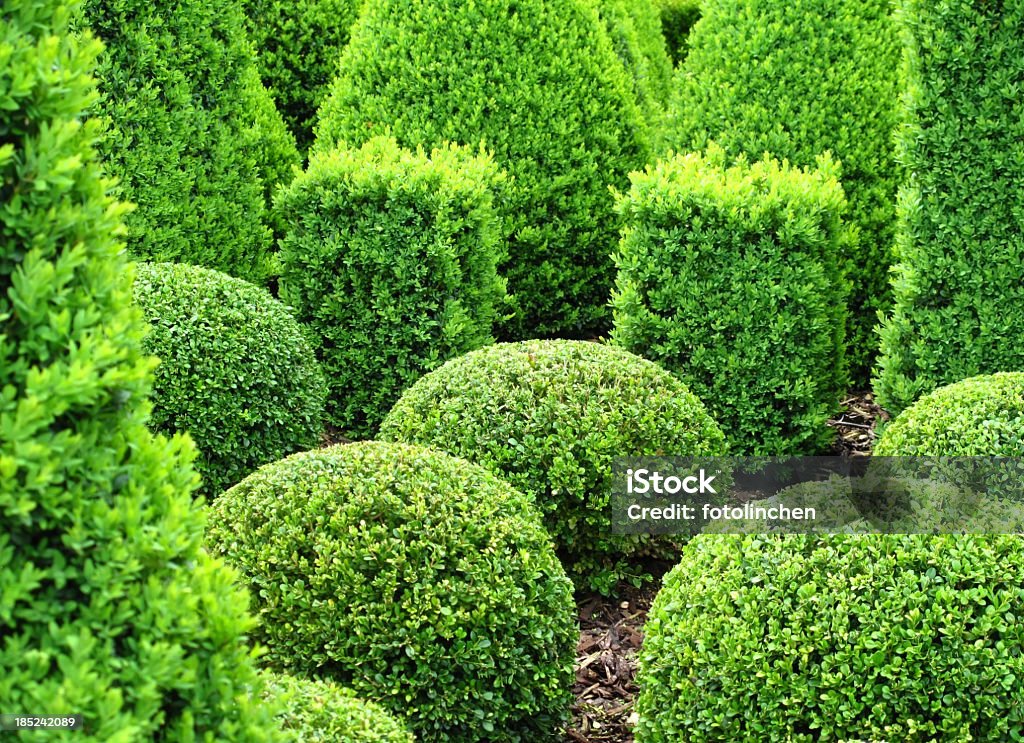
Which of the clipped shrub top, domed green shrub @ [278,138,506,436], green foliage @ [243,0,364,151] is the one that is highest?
green foliage @ [243,0,364,151]

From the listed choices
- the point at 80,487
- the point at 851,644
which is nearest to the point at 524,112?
the point at 851,644

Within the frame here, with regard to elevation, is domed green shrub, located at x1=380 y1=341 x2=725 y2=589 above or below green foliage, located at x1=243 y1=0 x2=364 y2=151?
below

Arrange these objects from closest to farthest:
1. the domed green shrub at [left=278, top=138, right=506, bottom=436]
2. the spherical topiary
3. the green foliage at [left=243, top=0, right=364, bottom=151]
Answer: the spherical topiary → the domed green shrub at [left=278, top=138, right=506, bottom=436] → the green foliage at [left=243, top=0, right=364, bottom=151]

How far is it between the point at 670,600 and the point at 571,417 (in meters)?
1.38

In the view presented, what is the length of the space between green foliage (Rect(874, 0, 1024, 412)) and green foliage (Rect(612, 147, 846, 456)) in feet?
1.56

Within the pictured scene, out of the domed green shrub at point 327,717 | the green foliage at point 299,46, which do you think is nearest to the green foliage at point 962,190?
the domed green shrub at point 327,717

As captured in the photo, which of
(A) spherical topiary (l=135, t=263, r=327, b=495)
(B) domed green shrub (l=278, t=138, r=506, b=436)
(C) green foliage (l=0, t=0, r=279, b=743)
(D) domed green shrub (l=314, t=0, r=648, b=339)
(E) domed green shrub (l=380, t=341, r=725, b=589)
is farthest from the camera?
(D) domed green shrub (l=314, t=0, r=648, b=339)

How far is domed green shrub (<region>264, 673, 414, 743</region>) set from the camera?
9.09ft

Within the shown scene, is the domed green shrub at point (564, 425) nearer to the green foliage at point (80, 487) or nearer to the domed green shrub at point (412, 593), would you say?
the domed green shrub at point (412, 593)

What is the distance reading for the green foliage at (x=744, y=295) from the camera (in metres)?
5.94

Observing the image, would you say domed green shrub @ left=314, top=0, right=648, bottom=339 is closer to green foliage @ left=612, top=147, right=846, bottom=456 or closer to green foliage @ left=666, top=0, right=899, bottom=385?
green foliage @ left=666, top=0, right=899, bottom=385

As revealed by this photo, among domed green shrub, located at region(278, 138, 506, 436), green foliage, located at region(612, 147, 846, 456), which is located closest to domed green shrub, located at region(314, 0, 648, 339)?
domed green shrub, located at region(278, 138, 506, 436)

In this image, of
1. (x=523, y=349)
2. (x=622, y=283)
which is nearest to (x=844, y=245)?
(x=622, y=283)

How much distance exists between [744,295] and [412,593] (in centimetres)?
308
